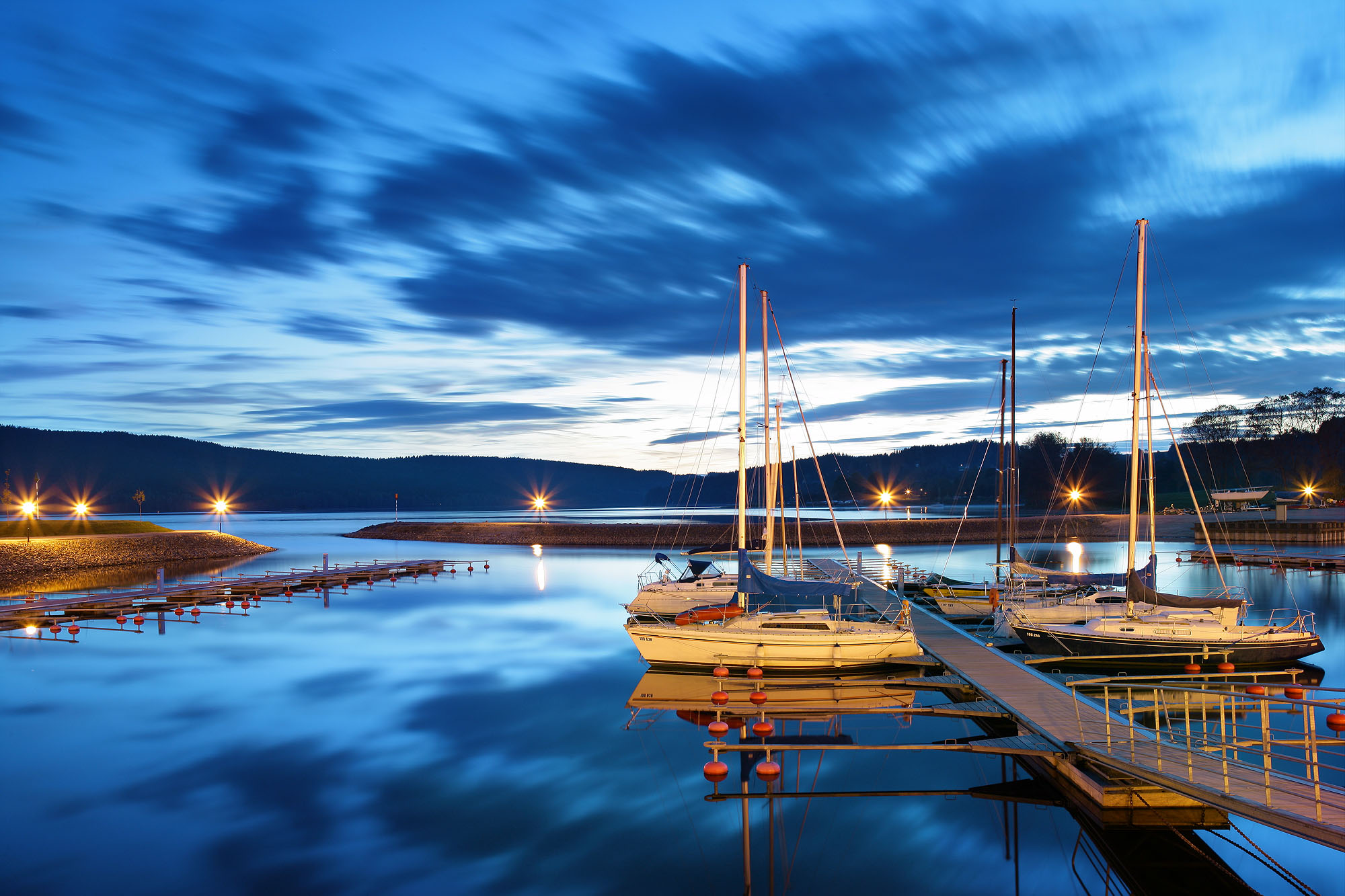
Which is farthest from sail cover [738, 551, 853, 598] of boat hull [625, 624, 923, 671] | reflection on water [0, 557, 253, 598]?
reflection on water [0, 557, 253, 598]

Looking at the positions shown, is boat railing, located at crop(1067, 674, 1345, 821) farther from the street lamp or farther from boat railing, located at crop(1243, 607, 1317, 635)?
the street lamp

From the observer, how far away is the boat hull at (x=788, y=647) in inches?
866

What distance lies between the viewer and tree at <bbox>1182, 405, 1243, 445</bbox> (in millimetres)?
138875

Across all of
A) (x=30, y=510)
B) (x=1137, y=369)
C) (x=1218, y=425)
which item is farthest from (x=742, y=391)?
(x=1218, y=425)

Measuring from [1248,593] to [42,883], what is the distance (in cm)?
4958

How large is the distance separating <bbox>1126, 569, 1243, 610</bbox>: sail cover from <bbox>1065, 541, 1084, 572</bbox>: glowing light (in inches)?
1318

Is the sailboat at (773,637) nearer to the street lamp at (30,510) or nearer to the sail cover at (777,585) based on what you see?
the sail cover at (777,585)

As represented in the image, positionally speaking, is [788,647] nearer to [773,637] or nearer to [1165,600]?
[773,637]

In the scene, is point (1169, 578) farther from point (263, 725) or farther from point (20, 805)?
point (20, 805)

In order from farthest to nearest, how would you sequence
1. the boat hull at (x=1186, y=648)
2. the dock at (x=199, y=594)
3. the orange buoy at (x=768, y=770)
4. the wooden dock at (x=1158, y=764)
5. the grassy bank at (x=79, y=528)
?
the grassy bank at (x=79, y=528) < the dock at (x=199, y=594) < the boat hull at (x=1186, y=648) < the orange buoy at (x=768, y=770) < the wooden dock at (x=1158, y=764)

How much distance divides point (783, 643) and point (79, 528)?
75.5 m

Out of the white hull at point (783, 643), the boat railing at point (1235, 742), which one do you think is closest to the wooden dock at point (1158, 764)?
the boat railing at point (1235, 742)

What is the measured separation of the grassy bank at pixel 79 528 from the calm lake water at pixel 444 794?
4855 cm

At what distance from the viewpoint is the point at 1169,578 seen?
52.8 m
